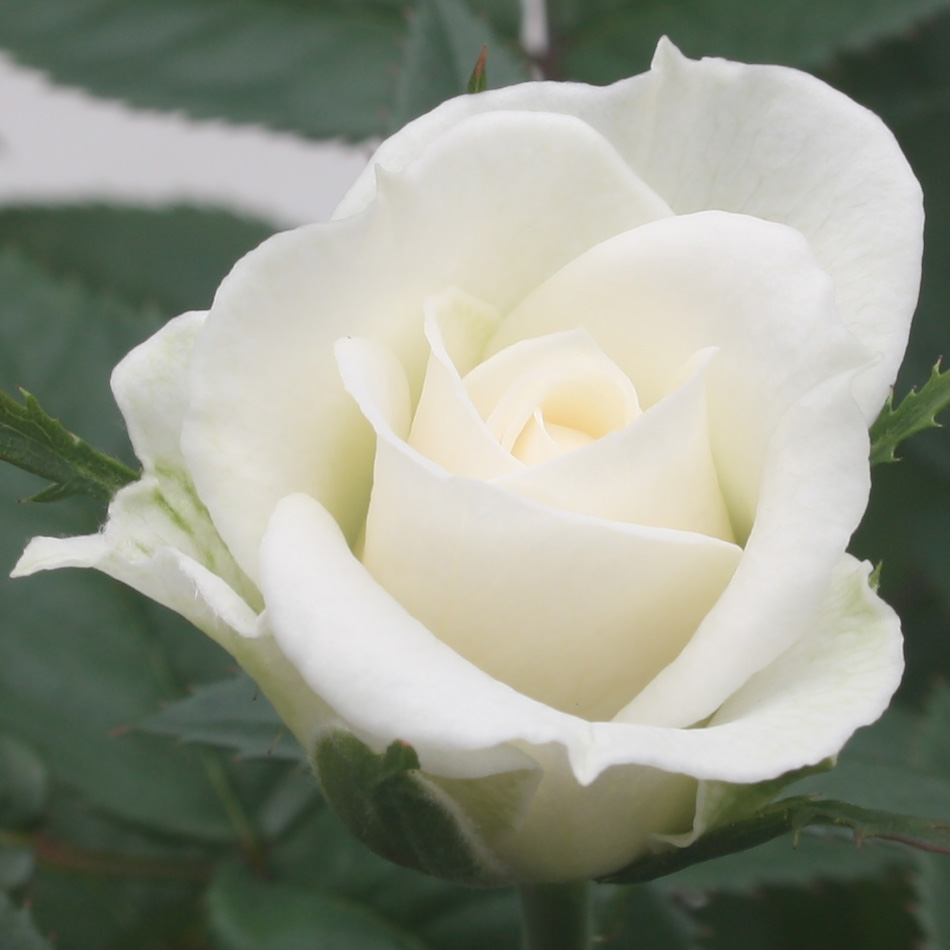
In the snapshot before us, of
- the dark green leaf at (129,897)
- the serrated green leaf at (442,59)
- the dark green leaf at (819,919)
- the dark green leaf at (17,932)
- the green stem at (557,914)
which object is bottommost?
the dark green leaf at (819,919)

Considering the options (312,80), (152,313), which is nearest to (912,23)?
(312,80)

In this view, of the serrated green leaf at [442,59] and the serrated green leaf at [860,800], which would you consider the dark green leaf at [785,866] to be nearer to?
the serrated green leaf at [860,800]

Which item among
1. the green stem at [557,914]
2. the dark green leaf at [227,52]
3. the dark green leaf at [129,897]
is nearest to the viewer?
the green stem at [557,914]

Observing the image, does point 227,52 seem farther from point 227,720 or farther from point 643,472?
point 643,472

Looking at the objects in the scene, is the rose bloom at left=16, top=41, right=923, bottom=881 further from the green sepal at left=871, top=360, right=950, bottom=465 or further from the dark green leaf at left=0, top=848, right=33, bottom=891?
the dark green leaf at left=0, top=848, right=33, bottom=891

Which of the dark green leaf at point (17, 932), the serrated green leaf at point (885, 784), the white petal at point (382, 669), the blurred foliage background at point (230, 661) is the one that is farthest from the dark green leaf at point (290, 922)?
the white petal at point (382, 669)

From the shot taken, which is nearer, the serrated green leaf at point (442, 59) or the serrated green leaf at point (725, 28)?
the serrated green leaf at point (442, 59)

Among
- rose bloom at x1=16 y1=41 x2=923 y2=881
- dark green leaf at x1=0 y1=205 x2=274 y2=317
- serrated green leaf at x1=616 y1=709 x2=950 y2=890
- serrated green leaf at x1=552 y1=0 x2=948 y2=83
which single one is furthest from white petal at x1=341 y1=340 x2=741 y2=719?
dark green leaf at x1=0 y1=205 x2=274 y2=317
